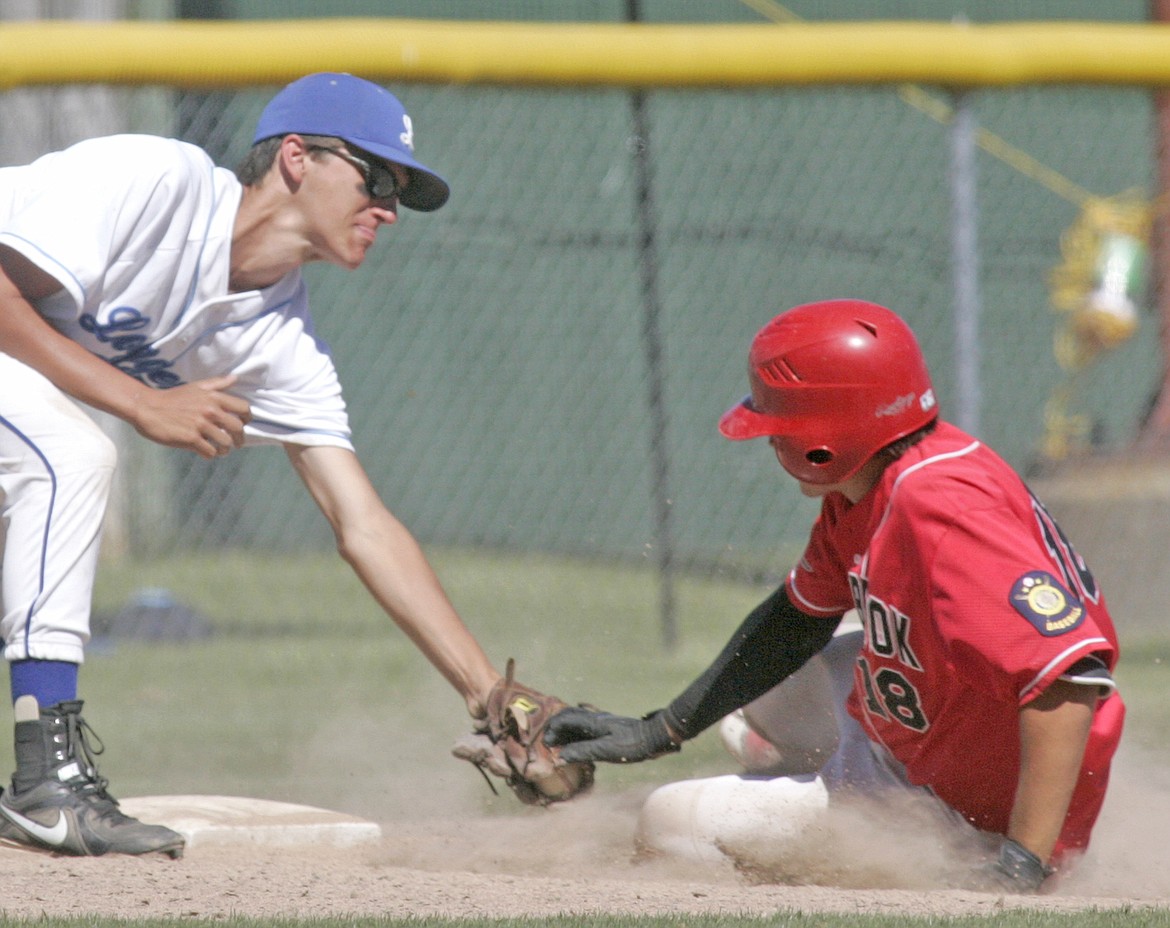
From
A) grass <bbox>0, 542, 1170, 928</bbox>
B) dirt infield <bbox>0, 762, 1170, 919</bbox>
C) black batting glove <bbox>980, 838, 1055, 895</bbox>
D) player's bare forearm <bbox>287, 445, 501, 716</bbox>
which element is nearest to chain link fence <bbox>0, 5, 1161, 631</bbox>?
grass <bbox>0, 542, 1170, 928</bbox>

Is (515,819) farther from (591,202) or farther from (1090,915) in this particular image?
(591,202)

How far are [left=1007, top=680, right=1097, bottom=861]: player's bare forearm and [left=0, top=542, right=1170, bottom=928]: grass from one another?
0.82 ft

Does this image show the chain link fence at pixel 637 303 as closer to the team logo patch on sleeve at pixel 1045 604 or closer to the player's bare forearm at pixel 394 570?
the player's bare forearm at pixel 394 570

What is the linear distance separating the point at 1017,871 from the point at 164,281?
2.25 meters

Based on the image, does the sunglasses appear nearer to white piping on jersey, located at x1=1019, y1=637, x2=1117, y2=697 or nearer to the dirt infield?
the dirt infield

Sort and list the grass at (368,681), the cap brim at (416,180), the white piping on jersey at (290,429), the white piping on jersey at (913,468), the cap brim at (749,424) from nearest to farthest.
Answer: the white piping on jersey at (913,468), the cap brim at (749,424), the cap brim at (416,180), the white piping on jersey at (290,429), the grass at (368,681)

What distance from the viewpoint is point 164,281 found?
3.65 metres

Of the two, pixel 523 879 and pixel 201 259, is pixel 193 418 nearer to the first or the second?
pixel 201 259

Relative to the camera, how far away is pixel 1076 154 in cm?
985

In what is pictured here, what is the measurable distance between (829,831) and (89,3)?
738 centimetres

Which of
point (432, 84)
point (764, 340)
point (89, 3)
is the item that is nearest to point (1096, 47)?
point (432, 84)

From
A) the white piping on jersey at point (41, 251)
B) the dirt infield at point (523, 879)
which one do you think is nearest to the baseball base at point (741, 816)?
the dirt infield at point (523, 879)

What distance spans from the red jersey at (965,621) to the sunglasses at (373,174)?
4.40 ft

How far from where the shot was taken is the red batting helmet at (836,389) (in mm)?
3145
